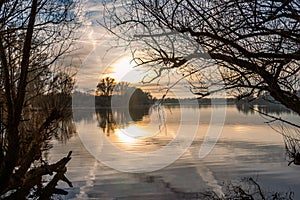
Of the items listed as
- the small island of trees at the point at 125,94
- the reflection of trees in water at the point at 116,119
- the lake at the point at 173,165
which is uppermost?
Answer: the small island of trees at the point at 125,94

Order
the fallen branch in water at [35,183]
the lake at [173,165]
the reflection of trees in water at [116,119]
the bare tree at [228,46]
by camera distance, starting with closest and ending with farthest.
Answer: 1. the bare tree at [228,46]
2. the fallen branch in water at [35,183]
3. the lake at [173,165]
4. the reflection of trees in water at [116,119]

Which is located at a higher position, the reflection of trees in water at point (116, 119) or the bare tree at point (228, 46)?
the bare tree at point (228, 46)

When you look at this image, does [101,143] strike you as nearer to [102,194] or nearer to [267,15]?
[102,194]

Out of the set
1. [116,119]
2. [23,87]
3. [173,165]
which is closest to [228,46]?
[23,87]

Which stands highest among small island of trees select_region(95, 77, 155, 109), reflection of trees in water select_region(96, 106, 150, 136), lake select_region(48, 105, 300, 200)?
small island of trees select_region(95, 77, 155, 109)

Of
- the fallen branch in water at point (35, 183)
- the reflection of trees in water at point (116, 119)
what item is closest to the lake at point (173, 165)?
the fallen branch in water at point (35, 183)

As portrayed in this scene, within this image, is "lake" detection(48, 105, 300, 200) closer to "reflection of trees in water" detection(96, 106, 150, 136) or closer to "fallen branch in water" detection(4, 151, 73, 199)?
"fallen branch in water" detection(4, 151, 73, 199)

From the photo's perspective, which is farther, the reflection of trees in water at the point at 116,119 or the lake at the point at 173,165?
the reflection of trees in water at the point at 116,119

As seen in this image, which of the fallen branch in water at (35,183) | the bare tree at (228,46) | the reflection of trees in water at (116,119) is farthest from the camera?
the reflection of trees in water at (116,119)

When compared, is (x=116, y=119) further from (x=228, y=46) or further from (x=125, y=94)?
(x=228, y=46)

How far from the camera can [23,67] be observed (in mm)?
3514

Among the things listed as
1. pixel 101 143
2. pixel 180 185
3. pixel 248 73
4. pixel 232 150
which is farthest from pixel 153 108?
pixel 101 143

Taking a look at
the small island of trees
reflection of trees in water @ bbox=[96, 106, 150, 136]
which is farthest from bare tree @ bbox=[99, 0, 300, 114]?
reflection of trees in water @ bbox=[96, 106, 150, 136]

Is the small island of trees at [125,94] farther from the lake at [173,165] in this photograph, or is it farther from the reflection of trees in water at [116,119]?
the reflection of trees in water at [116,119]
